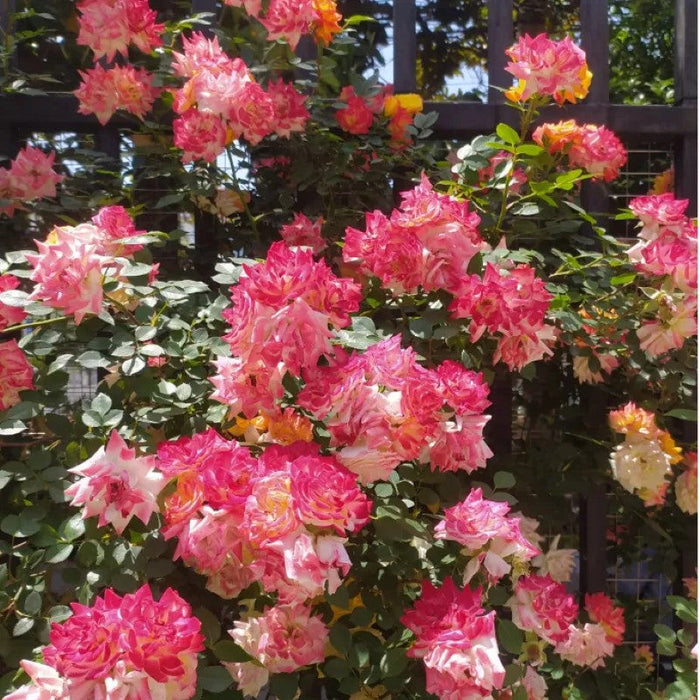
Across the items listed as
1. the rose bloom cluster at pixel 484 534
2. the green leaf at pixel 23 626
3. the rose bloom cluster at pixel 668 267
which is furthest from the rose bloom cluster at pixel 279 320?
the rose bloom cluster at pixel 668 267

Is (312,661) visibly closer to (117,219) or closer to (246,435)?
(246,435)

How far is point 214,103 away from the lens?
135cm

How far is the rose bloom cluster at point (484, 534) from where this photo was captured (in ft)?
3.15

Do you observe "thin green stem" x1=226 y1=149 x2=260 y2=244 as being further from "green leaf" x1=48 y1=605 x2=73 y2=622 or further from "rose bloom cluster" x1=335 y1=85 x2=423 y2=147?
"green leaf" x1=48 y1=605 x2=73 y2=622

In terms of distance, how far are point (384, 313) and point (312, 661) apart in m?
0.56

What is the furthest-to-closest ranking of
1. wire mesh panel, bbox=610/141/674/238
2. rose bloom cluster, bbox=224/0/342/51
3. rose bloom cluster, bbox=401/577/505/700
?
wire mesh panel, bbox=610/141/674/238 → rose bloom cluster, bbox=224/0/342/51 → rose bloom cluster, bbox=401/577/505/700

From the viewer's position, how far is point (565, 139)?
1486 millimetres

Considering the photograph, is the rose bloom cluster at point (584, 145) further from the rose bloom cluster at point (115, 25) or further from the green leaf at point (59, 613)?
the green leaf at point (59, 613)

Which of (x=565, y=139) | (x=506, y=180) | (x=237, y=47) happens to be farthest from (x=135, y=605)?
(x=237, y=47)

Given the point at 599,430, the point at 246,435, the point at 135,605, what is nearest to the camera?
the point at 135,605

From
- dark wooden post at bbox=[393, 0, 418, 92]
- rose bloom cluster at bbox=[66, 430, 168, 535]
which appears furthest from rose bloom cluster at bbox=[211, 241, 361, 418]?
dark wooden post at bbox=[393, 0, 418, 92]

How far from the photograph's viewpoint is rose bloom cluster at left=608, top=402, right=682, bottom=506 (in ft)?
4.72

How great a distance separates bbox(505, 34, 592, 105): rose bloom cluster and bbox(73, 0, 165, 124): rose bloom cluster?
0.64 m

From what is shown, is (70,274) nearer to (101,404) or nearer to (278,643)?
(101,404)
